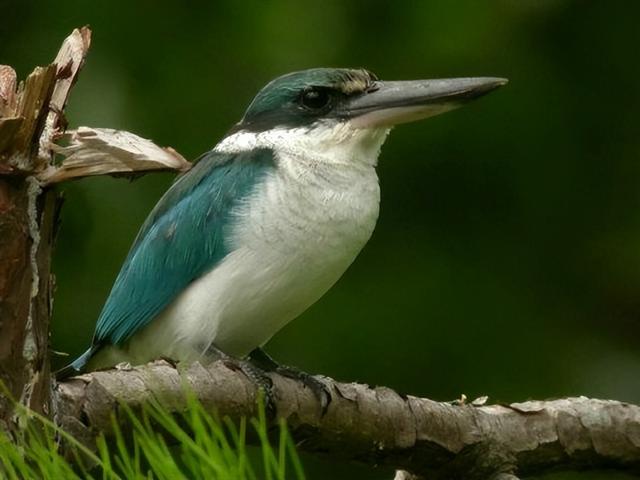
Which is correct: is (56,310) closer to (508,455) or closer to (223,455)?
(508,455)

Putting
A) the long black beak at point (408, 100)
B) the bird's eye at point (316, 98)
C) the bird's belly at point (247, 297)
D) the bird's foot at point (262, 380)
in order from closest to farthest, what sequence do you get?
the bird's foot at point (262, 380) → the bird's belly at point (247, 297) → the long black beak at point (408, 100) → the bird's eye at point (316, 98)

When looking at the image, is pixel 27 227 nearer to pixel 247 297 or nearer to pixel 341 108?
pixel 247 297

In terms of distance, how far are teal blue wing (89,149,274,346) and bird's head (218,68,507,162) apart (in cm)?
11

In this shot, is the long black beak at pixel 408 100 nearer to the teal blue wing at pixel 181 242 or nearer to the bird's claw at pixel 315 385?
the teal blue wing at pixel 181 242

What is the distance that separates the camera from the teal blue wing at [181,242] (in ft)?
12.2

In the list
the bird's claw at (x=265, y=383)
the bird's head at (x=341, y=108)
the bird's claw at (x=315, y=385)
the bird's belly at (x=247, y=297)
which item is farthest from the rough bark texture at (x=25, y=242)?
the bird's head at (x=341, y=108)

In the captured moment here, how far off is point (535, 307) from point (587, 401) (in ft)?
4.78

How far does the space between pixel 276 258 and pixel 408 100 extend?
52 cm

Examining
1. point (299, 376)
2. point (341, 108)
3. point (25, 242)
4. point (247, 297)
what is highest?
point (341, 108)

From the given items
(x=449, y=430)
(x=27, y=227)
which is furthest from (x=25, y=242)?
(x=449, y=430)

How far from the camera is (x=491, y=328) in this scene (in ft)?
15.1

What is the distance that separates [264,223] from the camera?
142 inches

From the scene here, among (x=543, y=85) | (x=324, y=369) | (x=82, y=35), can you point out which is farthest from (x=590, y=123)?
(x=82, y=35)

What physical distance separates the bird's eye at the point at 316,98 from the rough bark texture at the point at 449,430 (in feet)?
2.83
